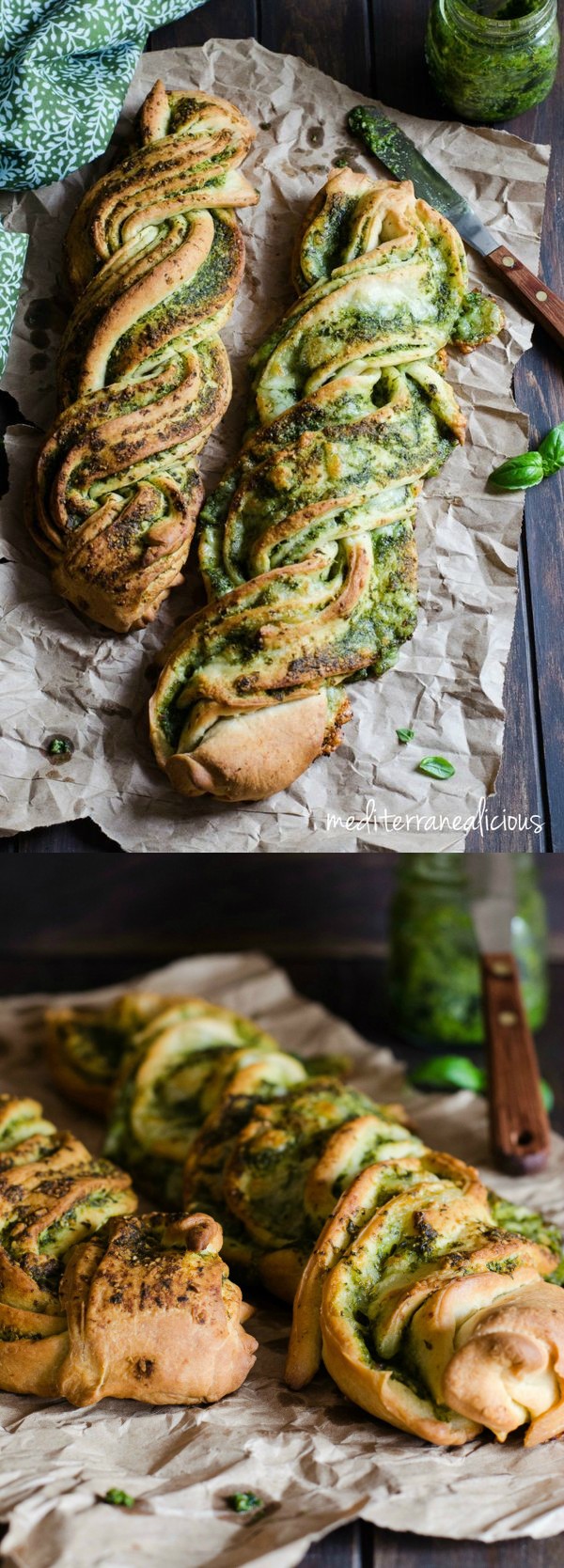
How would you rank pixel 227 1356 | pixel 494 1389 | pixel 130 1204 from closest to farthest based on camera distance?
pixel 494 1389 < pixel 227 1356 < pixel 130 1204

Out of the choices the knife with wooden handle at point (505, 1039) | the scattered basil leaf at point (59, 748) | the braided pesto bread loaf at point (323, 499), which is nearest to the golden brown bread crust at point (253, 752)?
the braided pesto bread loaf at point (323, 499)

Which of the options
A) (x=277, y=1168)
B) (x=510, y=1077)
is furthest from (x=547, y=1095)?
(x=277, y=1168)

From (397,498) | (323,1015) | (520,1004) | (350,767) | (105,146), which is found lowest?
(323,1015)

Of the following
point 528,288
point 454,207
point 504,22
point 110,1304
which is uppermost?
point 504,22

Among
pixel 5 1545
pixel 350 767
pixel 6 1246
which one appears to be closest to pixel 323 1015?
pixel 350 767

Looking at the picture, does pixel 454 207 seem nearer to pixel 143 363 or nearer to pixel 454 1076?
pixel 143 363

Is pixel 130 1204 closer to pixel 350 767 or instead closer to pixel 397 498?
pixel 350 767

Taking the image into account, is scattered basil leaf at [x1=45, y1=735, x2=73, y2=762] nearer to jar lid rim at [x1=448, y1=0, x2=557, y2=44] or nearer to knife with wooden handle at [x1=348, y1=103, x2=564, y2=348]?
knife with wooden handle at [x1=348, y1=103, x2=564, y2=348]
